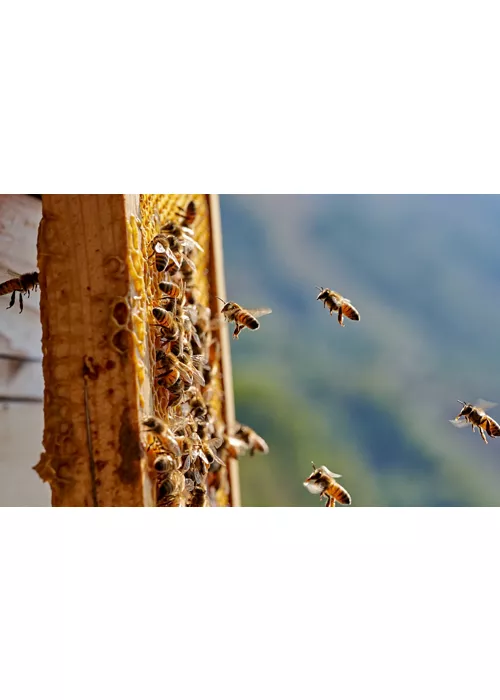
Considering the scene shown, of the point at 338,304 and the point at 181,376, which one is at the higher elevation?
the point at 338,304

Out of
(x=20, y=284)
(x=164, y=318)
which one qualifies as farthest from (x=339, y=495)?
(x=20, y=284)

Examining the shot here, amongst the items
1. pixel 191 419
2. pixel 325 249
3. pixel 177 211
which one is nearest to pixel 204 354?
pixel 191 419

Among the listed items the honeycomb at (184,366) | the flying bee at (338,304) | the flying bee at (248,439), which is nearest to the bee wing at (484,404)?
the flying bee at (338,304)

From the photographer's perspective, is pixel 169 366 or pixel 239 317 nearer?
pixel 169 366

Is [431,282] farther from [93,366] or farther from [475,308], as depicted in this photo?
[93,366]

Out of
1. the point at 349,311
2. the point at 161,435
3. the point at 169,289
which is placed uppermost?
the point at 349,311

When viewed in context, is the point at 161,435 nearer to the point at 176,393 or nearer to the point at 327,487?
the point at 176,393

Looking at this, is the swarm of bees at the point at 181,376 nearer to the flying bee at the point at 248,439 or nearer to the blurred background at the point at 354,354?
the flying bee at the point at 248,439
